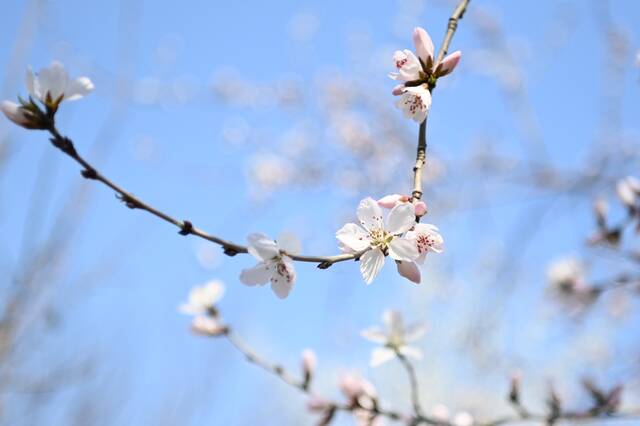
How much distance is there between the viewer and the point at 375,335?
140 centimetres

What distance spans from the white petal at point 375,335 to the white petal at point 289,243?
567 mm

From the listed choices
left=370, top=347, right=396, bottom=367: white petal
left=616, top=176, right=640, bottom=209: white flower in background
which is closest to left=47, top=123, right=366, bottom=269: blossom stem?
left=370, top=347, right=396, bottom=367: white petal

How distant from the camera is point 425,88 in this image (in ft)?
2.88

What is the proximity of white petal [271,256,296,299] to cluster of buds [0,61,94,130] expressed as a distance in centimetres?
42

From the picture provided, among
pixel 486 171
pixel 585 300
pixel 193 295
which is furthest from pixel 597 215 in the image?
pixel 486 171

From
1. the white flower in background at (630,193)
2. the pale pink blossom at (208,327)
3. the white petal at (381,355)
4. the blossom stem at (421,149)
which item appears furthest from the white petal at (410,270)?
the white flower in background at (630,193)

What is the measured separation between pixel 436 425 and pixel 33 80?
121cm

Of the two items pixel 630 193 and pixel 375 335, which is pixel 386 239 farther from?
pixel 630 193

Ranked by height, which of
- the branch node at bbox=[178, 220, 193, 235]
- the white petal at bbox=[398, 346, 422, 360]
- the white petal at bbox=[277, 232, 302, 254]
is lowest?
the branch node at bbox=[178, 220, 193, 235]

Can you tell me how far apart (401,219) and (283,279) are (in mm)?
225

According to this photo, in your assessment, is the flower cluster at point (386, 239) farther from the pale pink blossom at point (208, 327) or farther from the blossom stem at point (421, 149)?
the pale pink blossom at point (208, 327)

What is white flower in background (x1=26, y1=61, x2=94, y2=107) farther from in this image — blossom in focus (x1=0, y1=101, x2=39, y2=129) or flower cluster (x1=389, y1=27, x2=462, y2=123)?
flower cluster (x1=389, y1=27, x2=462, y2=123)

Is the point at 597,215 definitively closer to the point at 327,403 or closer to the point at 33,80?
the point at 327,403

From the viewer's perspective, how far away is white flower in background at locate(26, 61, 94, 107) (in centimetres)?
89
